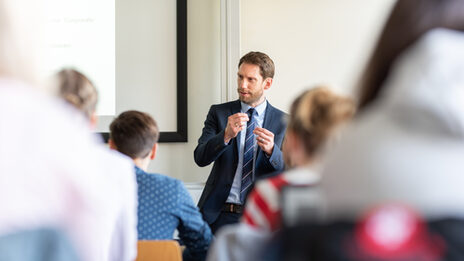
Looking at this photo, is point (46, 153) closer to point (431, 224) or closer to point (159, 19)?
point (431, 224)

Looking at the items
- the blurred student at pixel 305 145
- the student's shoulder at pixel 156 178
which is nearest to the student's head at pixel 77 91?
the student's shoulder at pixel 156 178

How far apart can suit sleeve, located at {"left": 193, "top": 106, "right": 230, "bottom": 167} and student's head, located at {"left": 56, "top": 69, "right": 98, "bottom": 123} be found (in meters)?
1.38

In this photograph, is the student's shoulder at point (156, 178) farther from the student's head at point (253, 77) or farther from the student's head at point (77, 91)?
the student's head at point (253, 77)

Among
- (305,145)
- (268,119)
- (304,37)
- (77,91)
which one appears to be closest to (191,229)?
(77,91)

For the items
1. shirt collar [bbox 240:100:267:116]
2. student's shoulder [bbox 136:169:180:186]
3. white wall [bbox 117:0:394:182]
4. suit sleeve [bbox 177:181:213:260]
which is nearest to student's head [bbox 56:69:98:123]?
student's shoulder [bbox 136:169:180:186]

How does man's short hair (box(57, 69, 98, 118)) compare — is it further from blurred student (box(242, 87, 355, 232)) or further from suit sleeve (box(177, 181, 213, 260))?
blurred student (box(242, 87, 355, 232))

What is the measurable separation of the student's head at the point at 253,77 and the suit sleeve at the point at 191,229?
1.22m

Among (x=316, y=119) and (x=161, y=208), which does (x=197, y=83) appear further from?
(x=316, y=119)

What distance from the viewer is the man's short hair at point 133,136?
2.12m

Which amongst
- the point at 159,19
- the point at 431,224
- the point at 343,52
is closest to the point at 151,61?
the point at 159,19

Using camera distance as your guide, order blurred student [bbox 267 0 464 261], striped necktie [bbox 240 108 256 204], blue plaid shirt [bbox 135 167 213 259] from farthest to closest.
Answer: striped necktie [bbox 240 108 256 204] < blue plaid shirt [bbox 135 167 213 259] < blurred student [bbox 267 0 464 261]

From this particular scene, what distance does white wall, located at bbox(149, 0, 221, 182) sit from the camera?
142 inches

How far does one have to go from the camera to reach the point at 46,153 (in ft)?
3.14

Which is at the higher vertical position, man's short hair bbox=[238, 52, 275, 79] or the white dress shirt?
man's short hair bbox=[238, 52, 275, 79]
